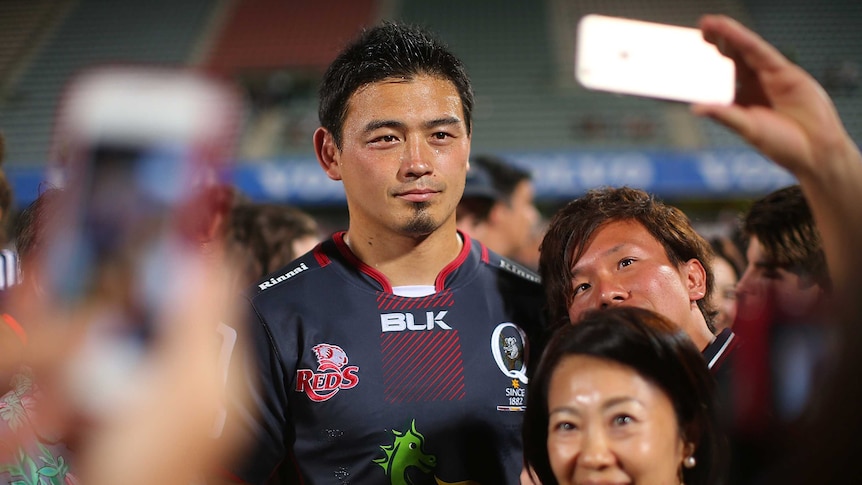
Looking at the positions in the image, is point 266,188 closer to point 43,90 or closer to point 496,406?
point 43,90

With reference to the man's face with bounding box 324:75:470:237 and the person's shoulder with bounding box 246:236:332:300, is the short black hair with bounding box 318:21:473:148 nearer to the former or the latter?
the man's face with bounding box 324:75:470:237

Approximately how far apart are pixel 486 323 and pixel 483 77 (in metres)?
15.3

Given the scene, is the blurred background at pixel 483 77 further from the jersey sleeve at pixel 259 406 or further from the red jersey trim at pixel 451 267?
the jersey sleeve at pixel 259 406

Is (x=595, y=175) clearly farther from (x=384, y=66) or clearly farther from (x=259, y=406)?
(x=259, y=406)

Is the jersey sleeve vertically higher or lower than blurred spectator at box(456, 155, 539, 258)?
lower

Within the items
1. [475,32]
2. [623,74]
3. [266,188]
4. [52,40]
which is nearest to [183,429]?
[623,74]

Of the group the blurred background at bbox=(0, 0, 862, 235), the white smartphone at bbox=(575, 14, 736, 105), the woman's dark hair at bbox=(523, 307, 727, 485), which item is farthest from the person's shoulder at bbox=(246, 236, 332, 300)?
the blurred background at bbox=(0, 0, 862, 235)

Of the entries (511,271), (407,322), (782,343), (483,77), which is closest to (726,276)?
(511,271)

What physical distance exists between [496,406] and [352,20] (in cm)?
1776

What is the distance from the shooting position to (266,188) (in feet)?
41.9

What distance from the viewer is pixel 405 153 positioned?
2.01m

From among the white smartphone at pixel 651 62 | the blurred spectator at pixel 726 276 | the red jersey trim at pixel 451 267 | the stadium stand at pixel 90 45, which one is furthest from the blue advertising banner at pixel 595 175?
the white smartphone at pixel 651 62

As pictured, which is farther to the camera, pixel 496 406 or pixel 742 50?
pixel 496 406

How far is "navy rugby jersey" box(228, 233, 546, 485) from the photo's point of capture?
6.37 feet
